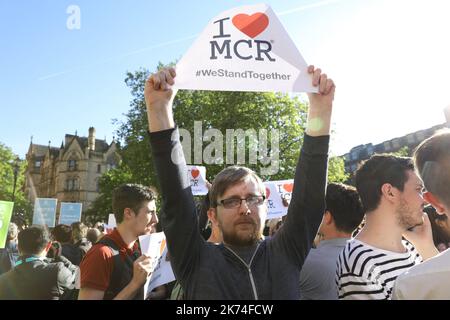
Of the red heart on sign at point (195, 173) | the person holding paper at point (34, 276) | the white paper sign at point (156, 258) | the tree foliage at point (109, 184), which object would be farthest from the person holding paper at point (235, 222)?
the tree foliage at point (109, 184)

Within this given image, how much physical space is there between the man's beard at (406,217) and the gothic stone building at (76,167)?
246 feet

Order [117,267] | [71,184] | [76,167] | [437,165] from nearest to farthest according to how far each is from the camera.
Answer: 1. [437,165]
2. [117,267]
3. [71,184]
4. [76,167]

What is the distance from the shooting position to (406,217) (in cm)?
286

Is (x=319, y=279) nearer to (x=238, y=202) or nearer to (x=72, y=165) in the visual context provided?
(x=238, y=202)

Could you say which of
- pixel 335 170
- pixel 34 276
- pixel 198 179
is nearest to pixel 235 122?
pixel 335 170

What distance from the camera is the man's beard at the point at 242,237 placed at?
6.97 feet

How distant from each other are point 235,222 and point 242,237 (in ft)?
0.27

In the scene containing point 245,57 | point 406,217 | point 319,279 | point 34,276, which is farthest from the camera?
point 34,276

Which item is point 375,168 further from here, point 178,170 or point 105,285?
point 105,285

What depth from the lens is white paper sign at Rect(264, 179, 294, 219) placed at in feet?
26.3

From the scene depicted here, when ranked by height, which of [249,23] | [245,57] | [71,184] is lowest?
[245,57]

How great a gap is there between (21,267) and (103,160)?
79.3m

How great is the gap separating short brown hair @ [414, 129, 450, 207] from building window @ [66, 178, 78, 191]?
79.1 metres

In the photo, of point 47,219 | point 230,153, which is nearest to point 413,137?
point 230,153
